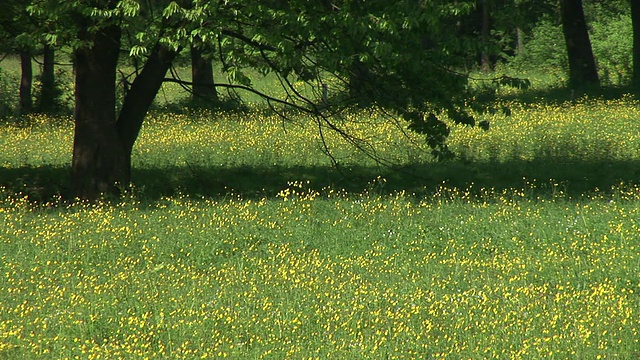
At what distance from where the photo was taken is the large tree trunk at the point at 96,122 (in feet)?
49.5

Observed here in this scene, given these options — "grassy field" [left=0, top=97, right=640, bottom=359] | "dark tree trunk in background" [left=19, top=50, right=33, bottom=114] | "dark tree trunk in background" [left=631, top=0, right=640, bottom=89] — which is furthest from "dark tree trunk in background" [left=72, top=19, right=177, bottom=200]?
"dark tree trunk in background" [left=631, top=0, right=640, bottom=89]

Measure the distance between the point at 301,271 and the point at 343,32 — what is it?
4.44 m

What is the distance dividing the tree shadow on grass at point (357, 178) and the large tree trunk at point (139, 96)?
92 centimetres

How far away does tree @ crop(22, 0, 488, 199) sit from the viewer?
43.3 feet

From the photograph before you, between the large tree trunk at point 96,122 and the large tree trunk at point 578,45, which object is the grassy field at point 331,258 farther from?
the large tree trunk at point 578,45

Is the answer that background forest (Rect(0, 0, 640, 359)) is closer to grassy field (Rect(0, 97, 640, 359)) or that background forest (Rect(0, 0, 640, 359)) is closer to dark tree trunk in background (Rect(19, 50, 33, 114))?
grassy field (Rect(0, 97, 640, 359))

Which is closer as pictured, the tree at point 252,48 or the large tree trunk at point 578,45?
the tree at point 252,48

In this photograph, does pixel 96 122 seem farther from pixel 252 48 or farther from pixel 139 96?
pixel 252 48

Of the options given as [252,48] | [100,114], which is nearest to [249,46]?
[252,48]

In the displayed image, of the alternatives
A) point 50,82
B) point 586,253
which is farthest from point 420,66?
point 50,82

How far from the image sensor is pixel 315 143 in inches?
842

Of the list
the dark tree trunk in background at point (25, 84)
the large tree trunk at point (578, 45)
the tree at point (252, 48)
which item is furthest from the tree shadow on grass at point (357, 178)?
the dark tree trunk in background at point (25, 84)

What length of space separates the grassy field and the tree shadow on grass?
0.18ft

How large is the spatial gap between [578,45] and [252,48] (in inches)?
665
